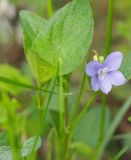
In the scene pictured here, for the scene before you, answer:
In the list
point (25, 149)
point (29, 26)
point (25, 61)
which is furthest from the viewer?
point (25, 61)

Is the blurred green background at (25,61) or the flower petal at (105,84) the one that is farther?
the blurred green background at (25,61)

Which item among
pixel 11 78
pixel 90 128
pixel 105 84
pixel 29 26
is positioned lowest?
pixel 90 128

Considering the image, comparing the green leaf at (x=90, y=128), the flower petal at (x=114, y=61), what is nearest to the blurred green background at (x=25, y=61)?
the green leaf at (x=90, y=128)

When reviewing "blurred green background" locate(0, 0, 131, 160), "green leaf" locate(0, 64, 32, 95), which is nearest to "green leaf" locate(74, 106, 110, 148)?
"blurred green background" locate(0, 0, 131, 160)

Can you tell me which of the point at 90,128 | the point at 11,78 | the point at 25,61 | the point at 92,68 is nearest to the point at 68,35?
the point at 92,68

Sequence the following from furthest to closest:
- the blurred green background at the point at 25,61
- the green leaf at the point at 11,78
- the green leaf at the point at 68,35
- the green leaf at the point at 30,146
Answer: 1. the blurred green background at the point at 25,61
2. the green leaf at the point at 11,78
3. the green leaf at the point at 68,35
4. the green leaf at the point at 30,146

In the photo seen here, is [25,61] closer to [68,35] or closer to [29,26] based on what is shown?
[29,26]

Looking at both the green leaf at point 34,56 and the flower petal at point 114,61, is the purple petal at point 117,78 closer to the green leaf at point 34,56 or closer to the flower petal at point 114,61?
the flower petal at point 114,61

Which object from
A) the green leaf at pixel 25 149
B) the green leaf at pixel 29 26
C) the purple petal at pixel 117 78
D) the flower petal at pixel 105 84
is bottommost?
the green leaf at pixel 25 149
